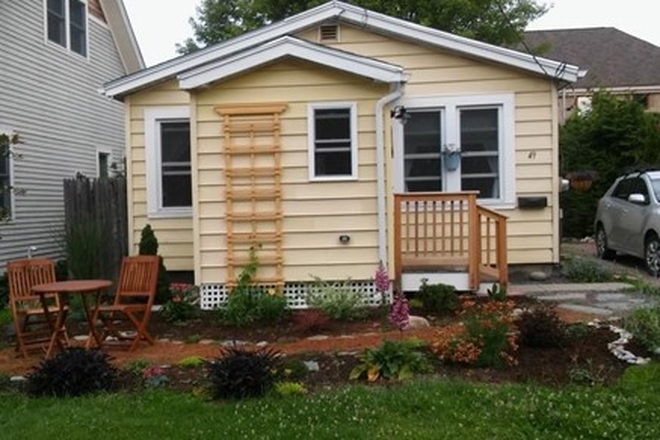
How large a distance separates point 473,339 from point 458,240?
416 cm

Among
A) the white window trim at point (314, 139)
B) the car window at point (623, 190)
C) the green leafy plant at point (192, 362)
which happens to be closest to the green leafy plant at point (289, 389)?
the green leafy plant at point (192, 362)

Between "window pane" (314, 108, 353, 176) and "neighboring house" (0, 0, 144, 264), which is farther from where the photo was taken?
"neighboring house" (0, 0, 144, 264)

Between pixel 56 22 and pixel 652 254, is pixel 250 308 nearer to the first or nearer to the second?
pixel 652 254

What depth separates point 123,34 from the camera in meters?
18.3

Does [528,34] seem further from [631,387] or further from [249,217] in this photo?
[631,387]

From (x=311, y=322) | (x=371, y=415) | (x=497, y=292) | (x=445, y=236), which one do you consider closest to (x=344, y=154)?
(x=445, y=236)

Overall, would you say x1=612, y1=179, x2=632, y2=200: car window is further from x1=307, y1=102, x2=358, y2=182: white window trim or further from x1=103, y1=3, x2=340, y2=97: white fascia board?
x1=307, y1=102, x2=358, y2=182: white window trim

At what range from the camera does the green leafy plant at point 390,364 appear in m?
6.02

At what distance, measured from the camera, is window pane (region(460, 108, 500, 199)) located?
11.4m

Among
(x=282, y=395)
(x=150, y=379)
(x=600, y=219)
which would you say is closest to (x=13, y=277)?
(x=150, y=379)

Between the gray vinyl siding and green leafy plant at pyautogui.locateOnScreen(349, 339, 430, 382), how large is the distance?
8398mm

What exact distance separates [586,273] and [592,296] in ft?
5.65

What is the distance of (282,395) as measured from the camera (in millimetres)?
5504

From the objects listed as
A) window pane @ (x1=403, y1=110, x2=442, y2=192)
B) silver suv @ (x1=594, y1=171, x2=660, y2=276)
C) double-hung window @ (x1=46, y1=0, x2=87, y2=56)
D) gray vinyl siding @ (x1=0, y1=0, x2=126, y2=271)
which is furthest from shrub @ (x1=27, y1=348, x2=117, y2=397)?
double-hung window @ (x1=46, y1=0, x2=87, y2=56)
